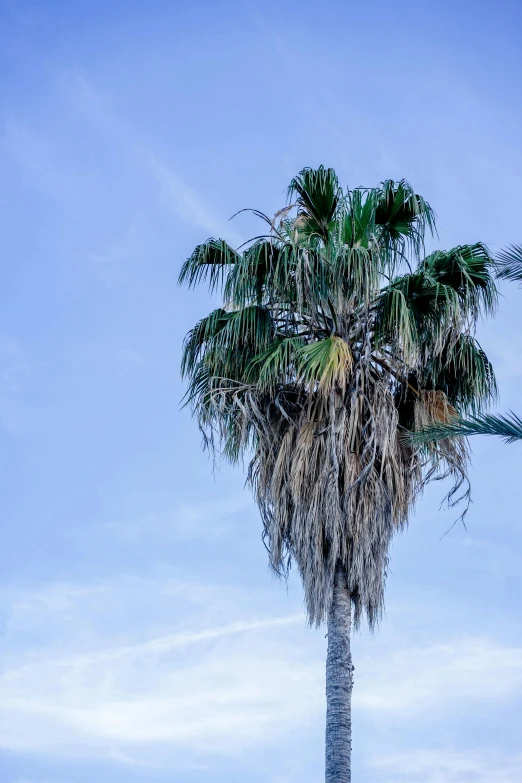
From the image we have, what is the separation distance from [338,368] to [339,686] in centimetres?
354

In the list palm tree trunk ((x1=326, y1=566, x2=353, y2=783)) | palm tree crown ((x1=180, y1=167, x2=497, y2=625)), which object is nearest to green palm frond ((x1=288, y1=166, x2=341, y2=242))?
palm tree crown ((x1=180, y1=167, x2=497, y2=625))

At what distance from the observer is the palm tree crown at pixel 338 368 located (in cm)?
1388

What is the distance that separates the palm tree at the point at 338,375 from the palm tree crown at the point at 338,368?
2cm

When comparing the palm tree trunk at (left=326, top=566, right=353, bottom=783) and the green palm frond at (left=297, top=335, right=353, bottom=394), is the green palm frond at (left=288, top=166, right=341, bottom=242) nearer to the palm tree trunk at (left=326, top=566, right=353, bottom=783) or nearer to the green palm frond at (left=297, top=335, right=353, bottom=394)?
the green palm frond at (left=297, top=335, right=353, bottom=394)

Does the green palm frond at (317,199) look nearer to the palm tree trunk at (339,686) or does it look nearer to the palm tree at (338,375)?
the palm tree at (338,375)

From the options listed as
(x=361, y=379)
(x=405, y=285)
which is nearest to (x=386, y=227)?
(x=405, y=285)

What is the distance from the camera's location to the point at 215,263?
617 inches

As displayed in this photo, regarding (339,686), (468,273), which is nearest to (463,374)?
(468,273)

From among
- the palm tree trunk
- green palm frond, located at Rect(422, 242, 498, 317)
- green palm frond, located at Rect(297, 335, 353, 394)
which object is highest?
green palm frond, located at Rect(422, 242, 498, 317)

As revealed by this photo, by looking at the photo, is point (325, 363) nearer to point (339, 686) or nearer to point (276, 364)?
point (276, 364)

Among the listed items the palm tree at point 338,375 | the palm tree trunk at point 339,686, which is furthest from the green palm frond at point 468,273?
the palm tree trunk at point 339,686

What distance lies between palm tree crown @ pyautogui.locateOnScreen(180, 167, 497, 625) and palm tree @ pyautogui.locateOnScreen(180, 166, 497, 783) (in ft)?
0.06

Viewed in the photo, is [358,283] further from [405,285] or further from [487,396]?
[487,396]

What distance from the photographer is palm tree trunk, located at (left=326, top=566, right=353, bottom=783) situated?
42.7ft
